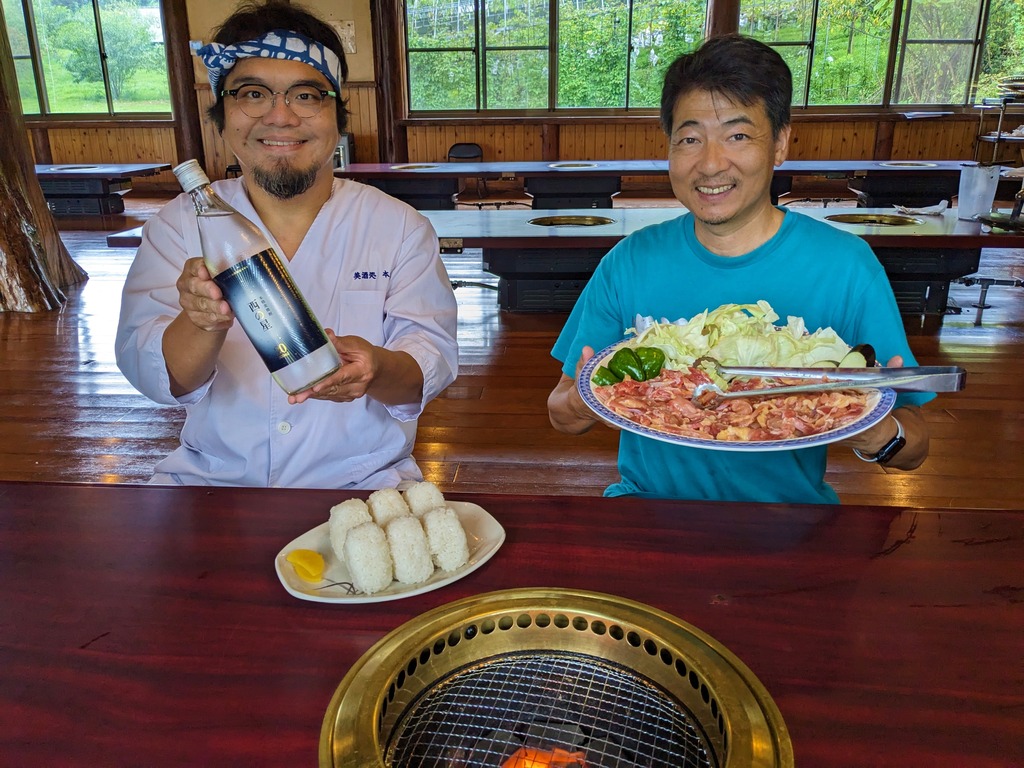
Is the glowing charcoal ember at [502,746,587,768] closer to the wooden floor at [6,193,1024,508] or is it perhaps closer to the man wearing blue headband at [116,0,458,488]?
the man wearing blue headband at [116,0,458,488]

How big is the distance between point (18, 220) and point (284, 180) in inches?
199

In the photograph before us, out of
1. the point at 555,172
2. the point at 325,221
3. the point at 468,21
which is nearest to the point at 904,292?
the point at 555,172

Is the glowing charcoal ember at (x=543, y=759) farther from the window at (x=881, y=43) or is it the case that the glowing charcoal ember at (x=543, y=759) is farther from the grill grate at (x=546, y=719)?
the window at (x=881, y=43)

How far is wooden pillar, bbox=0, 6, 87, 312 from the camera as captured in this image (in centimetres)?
553

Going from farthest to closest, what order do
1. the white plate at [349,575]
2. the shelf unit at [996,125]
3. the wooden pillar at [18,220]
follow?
the shelf unit at [996,125] < the wooden pillar at [18,220] < the white plate at [349,575]

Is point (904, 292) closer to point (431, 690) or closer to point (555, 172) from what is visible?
point (555, 172)

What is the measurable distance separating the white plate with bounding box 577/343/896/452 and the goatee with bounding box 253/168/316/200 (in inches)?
30.8

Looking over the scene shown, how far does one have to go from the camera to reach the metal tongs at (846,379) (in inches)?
41.9

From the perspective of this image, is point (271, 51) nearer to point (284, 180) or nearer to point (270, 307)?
point (284, 180)

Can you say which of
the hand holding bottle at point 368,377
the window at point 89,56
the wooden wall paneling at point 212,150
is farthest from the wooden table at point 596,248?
the window at point 89,56

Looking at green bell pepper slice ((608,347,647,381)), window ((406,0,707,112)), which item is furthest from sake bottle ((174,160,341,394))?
window ((406,0,707,112))

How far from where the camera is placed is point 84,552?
110 centimetres

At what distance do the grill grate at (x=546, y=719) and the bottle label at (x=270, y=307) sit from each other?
487 mm

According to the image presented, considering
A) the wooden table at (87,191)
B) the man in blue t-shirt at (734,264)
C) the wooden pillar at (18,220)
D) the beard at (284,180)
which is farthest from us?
the wooden table at (87,191)
